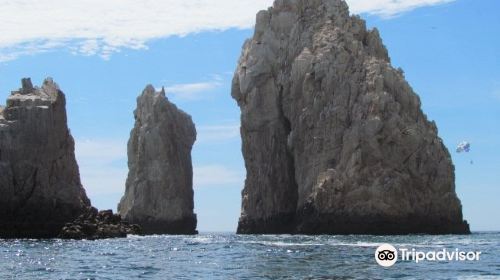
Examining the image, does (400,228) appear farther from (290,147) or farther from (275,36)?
(275,36)

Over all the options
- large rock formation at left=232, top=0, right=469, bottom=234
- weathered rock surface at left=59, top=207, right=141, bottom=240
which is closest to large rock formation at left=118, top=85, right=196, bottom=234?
large rock formation at left=232, top=0, right=469, bottom=234

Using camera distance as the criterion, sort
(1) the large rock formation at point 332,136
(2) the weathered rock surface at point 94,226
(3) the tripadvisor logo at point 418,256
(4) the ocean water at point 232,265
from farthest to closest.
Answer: (1) the large rock formation at point 332,136 < (2) the weathered rock surface at point 94,226 < (3) the tripadvisor logo at point 418,256 < (4) the ocean water at point 232,265

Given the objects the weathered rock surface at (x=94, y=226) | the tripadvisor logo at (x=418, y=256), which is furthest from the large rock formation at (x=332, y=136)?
the tripadvisor logo at (x=418, y=256)

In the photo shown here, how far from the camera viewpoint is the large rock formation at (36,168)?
6900 centimetres

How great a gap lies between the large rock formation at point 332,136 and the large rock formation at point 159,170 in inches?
509

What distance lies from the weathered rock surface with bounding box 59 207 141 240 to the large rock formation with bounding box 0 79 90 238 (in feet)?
3.11

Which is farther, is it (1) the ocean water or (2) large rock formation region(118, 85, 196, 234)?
(2) large rock formation region(118, 85, 196, 234)

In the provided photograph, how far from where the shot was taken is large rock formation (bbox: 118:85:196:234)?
112938 millimetres

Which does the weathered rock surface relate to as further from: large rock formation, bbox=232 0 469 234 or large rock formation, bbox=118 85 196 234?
large rock formation, bbox=118 85 196 234

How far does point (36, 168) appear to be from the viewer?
2813 inches

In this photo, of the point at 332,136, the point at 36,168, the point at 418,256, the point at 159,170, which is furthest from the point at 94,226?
the point at 159,170

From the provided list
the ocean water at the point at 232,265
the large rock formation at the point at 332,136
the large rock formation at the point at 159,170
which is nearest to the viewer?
the ocean water at the point at 232,265

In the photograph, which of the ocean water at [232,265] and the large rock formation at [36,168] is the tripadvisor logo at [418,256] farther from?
the large rock formation at [36,168]

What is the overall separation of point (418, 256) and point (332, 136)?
161ft
